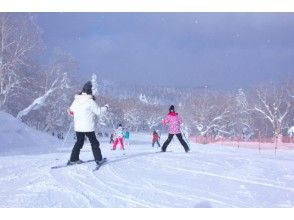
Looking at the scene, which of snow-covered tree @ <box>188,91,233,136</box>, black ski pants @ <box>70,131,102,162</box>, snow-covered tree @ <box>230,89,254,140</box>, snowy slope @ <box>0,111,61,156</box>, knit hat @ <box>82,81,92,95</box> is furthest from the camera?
snow-covered tree @ <box>230,89,254,140</box>

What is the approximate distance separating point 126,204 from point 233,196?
1.99 meters

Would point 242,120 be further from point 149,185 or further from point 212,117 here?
point 149,185

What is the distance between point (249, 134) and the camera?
71.2 metres

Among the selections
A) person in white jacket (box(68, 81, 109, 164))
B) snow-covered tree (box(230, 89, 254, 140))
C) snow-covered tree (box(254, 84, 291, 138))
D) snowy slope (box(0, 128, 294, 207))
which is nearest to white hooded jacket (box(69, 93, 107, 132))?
person in white jacket (box(68, 81, 109, 164))

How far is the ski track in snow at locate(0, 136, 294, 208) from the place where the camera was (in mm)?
6984

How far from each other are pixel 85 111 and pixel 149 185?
91.2 inches

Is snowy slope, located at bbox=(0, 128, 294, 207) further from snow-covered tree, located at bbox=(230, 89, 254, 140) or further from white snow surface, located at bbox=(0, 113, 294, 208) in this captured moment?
snow-covered tree, located at bbox=(230, 89, 254, 140)

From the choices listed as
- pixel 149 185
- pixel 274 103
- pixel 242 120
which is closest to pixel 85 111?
pixel 149 185

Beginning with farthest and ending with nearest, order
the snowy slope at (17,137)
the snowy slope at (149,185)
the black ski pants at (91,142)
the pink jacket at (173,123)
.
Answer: the snowy slope at (17,137) < the pink jacket at (173,123) < the black ski pants at (91,142) < the snowy slope at (149,185)

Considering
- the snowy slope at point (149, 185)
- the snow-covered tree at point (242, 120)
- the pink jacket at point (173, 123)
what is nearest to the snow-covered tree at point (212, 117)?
the snow-covered tree at point (242, 120)

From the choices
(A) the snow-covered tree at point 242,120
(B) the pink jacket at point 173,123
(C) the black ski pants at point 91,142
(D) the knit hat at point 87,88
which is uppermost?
(A) the snow-covered tree at point 242,120

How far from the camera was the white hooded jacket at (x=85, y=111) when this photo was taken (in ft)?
30.8

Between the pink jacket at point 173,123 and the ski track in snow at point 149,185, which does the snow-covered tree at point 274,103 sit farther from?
the ski track in snow at point 149,185

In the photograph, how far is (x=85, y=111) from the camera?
943 cm
